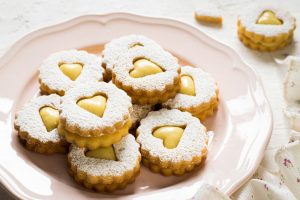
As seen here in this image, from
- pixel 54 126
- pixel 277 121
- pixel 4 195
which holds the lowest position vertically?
pixel 277 121

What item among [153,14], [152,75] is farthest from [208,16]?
[152,75]

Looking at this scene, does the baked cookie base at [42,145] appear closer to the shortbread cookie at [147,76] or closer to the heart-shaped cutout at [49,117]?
the heart-shaped cutout at [49,117]

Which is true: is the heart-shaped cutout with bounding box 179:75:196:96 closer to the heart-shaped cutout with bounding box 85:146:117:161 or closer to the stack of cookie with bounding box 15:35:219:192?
the stack of cookie with bounding box 15:35:219:192

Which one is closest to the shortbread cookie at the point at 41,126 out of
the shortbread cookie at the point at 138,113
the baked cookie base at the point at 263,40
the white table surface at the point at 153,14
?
the shortbread cookie at the point at 138,113

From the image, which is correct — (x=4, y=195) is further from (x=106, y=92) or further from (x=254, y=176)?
(x=254, y=176)

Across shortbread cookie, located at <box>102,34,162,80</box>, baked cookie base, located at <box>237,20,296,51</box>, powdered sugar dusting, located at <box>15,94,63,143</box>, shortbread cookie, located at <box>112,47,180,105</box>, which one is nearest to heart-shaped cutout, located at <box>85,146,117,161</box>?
powdered sugar dusting, located at <box>15,94,63,143</box>

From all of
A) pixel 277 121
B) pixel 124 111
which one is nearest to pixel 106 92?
pixel 124 111

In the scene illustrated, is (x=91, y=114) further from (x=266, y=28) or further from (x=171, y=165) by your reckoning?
(x=266, y=28)
